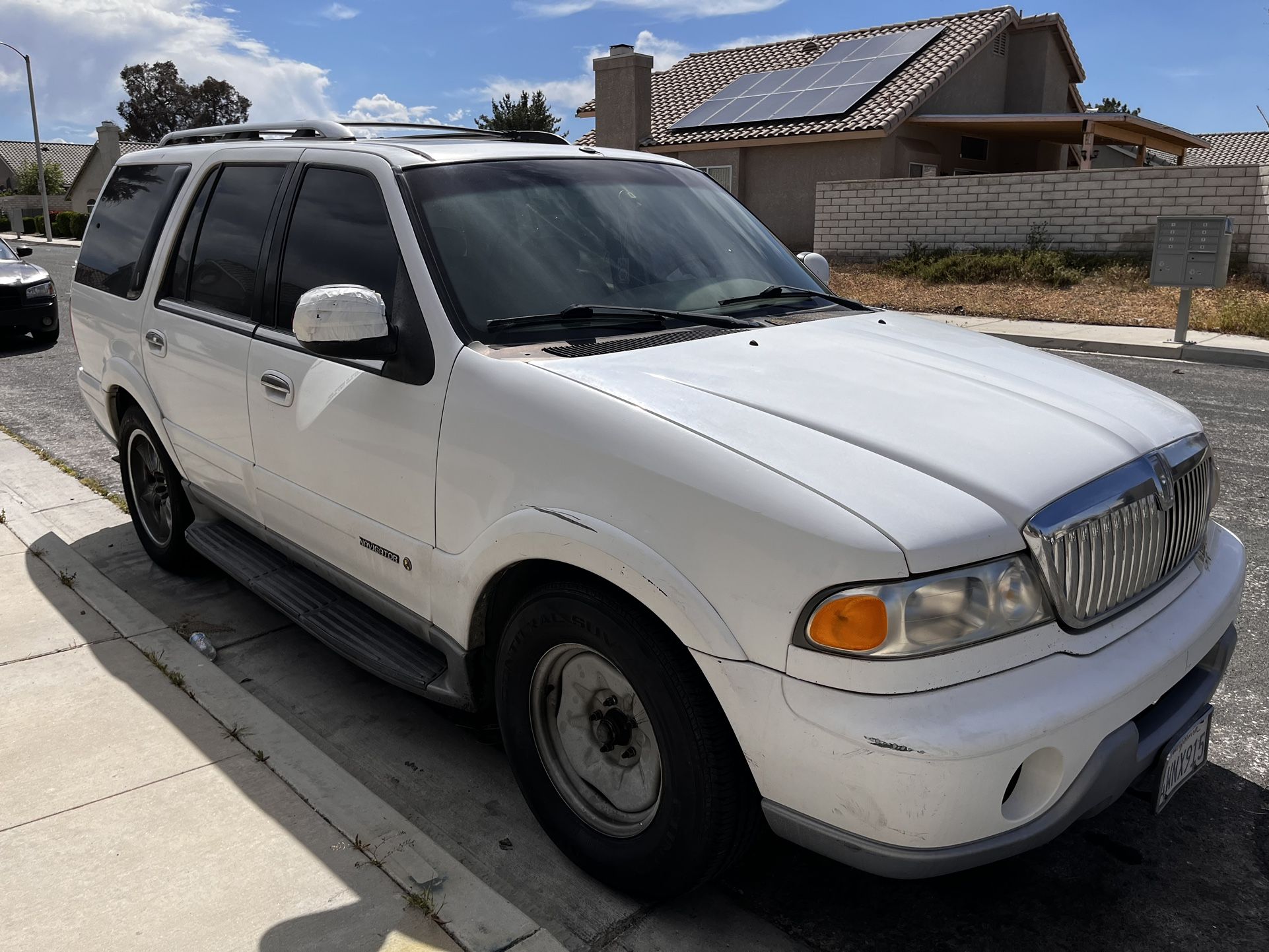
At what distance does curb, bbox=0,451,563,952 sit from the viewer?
2570 millimetres

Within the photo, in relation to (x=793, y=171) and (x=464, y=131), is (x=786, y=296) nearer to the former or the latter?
(x=464, y=131)

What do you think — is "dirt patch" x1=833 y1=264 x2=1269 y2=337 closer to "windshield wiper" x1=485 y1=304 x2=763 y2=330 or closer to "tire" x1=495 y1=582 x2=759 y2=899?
"windshield wiper" x1=485 y1=304 x2=763 y2=330

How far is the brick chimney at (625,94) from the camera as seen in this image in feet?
95.5

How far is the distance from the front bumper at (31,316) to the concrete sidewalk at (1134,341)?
10.6 m

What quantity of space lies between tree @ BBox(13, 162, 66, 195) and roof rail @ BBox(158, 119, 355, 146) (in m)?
73.7

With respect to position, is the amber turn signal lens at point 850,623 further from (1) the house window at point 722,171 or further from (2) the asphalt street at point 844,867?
(1) the house window at point 722,171

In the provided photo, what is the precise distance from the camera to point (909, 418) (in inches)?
99.3

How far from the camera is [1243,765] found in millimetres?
3396

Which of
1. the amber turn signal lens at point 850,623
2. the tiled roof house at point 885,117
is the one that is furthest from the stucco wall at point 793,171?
the amber turn signal lens at point 850,623

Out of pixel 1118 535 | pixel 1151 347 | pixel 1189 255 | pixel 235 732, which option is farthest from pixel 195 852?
pixel 1189 255

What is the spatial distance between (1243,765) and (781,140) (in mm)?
24610

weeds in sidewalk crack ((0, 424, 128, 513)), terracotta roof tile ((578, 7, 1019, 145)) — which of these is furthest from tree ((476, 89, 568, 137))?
weeds in sidewalk crack ((0, 424, 128, 513))

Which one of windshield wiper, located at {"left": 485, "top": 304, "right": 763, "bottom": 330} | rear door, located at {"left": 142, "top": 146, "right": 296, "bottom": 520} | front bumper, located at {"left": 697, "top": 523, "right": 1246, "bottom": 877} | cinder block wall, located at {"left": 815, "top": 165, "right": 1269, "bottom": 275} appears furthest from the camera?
cinder block wall, located at {"left": 815, "top": 165, "right": 1269, "bottom": 275}

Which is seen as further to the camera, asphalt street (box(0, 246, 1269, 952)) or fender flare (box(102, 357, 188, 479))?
fender flare (box(102, 357, 188, 479))
